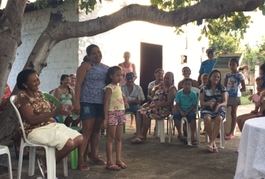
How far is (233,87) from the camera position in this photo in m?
7.06

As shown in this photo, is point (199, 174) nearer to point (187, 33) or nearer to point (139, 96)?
point (139, 96)

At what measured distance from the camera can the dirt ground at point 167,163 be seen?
444 centimetres

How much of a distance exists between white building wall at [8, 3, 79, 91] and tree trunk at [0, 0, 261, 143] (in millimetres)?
4218

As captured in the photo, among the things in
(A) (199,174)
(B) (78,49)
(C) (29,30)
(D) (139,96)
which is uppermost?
(C) (29,30)

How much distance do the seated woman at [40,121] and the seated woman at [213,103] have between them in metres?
2.76

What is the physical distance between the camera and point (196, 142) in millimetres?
6398

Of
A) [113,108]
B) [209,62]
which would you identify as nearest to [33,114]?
[113,108]

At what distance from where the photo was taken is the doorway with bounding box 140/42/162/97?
11727 mm

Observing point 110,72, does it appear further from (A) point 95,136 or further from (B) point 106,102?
(A) point 95,136

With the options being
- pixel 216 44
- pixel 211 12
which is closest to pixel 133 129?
pixel 211 12

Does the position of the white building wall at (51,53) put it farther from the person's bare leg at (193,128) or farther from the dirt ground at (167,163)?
the person's bare leg at (193,128)

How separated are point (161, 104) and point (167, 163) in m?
1.63

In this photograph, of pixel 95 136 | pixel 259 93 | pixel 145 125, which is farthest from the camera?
pixel 145 125

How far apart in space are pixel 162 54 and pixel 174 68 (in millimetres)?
800
